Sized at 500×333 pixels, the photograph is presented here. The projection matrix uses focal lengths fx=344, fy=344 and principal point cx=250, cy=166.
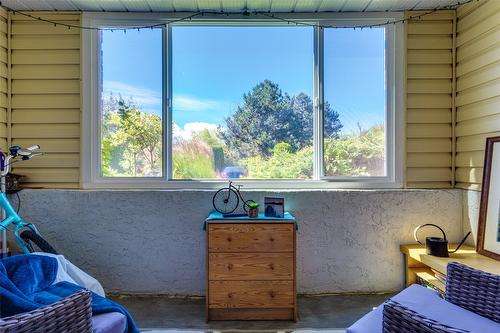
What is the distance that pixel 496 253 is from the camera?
8.52 feet

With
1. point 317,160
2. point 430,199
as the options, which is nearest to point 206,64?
point 317,160

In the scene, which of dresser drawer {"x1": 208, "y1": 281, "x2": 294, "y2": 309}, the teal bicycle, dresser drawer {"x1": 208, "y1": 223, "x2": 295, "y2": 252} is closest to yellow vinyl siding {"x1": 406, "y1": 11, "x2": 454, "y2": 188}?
dresser drawer {"x1": 208, "y1": 223, "x2": 295, "y2": 252}

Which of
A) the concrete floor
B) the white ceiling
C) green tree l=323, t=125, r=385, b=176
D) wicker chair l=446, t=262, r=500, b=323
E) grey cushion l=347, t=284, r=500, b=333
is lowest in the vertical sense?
the concrete floor

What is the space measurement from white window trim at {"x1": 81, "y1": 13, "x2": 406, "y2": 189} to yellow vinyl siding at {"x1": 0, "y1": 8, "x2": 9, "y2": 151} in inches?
26.8

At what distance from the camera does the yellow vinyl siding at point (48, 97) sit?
10.3 feet

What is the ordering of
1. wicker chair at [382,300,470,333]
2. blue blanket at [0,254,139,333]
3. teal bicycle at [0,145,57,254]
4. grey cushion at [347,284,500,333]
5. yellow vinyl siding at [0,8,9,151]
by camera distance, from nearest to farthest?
wicker chair at [382,300,470,333] < grey cushion at [347,284,500,333] < blue blanket at [0,254,139,333] < teal bicycle at [0,145,57,254] < yellow vinyl siding at [0,8,9,151]

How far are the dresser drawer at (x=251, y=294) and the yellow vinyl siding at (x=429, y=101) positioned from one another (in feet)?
5.25

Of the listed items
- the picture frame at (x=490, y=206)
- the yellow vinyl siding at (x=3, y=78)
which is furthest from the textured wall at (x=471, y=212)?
the yellow vinyl siding at (x=3, y=78)

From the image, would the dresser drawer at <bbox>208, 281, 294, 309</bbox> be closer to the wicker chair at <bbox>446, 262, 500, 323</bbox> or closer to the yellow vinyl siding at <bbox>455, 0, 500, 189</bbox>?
the wicker chair at <bbox>446, 262, 500, 323</bbox>

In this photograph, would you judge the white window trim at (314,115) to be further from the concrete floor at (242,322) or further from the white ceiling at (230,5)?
the concrete floor at (242,322)

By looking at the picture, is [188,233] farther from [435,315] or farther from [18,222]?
[435,315]

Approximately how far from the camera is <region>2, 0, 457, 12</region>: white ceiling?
2.99 meters

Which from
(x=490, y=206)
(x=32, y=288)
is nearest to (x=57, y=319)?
(x=32, y=288)

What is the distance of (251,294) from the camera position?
260cm
